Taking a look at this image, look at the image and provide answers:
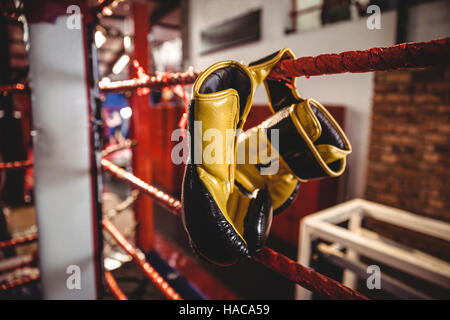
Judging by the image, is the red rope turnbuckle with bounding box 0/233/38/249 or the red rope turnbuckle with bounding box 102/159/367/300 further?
the red rope turnbuckle with bounding box 0/233/38/249

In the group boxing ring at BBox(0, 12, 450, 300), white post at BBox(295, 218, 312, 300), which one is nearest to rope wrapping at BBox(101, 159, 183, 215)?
boxing ring at BBox(0, 12, 450, 300)

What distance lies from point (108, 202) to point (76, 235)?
3.52m

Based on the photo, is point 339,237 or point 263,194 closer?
point 263,194

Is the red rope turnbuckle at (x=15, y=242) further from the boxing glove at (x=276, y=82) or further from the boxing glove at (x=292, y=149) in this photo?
the boxing glove at (x=276, y=82)

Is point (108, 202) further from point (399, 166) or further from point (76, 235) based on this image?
point (399, 166)

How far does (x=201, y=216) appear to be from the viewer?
506 mm

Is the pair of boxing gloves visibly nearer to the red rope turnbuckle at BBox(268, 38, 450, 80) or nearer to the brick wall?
the red rope turnbuckle at BBox(268, 38, 450, 80)

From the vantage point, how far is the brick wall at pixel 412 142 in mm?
2389

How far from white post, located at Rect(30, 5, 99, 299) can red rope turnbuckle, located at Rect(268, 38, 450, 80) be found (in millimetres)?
923

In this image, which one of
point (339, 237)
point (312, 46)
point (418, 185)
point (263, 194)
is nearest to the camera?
point (263, 194)

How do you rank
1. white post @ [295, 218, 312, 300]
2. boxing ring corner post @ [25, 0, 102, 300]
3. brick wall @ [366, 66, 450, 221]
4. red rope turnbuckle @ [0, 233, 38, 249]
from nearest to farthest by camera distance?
boxing ring corner post @ [25, 0, 102, 300]
red rope turnbuckle @ [0, 233, 38, 249]
white post @ [295, 218, 312, 300]
brick wall @ [366, 66, 450, 221]

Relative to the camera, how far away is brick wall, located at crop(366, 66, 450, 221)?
94.0 inches

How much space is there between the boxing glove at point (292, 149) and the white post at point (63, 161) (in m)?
0.78
